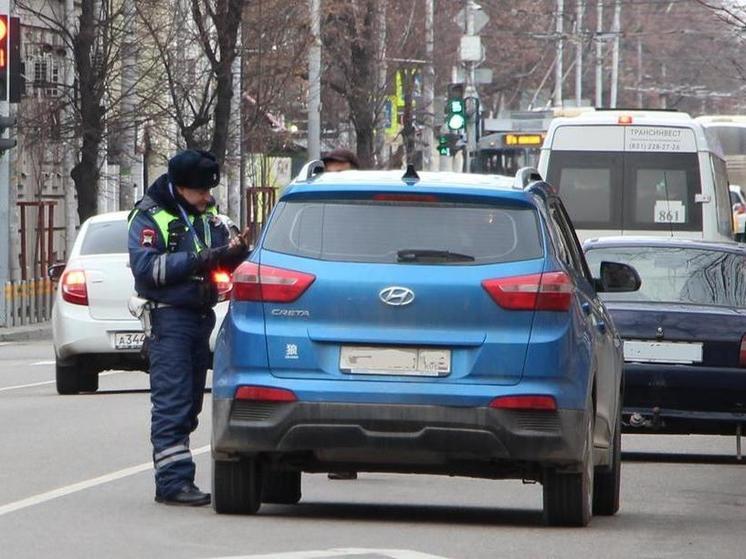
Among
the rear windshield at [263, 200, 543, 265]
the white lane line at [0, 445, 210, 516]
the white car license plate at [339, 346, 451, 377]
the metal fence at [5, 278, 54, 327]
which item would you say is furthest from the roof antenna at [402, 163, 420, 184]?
the metal fence at [5, 278, 54, 327]

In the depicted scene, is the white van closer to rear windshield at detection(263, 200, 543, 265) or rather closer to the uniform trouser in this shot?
the uniform trouser

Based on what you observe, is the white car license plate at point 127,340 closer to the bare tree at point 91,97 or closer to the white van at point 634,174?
the white van at point 634,174

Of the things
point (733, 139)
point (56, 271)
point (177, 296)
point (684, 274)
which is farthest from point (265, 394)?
point (733, 139)

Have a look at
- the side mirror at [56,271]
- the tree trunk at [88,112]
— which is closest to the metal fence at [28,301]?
the tree trunk at [88,112]

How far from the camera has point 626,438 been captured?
57.4 ft

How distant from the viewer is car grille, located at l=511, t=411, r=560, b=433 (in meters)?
10.2

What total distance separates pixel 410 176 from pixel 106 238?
1046cm

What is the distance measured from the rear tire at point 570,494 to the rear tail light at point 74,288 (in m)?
10.1

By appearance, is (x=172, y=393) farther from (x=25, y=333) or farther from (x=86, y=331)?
(x=25, y=333)

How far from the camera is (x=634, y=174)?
2806cm

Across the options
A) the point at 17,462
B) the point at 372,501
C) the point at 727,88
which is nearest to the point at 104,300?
the point at 17,462

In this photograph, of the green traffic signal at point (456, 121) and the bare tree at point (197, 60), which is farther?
the green traffic signal at point (456, 121)

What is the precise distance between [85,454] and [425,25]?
48.6 metres

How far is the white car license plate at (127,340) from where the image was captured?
66.3 ft
